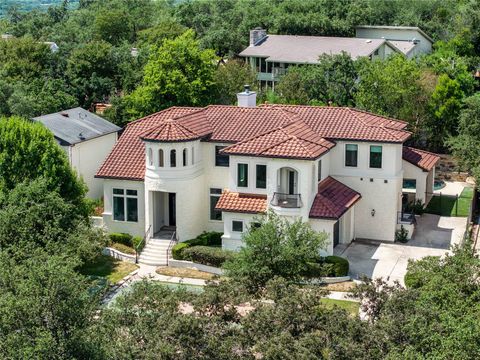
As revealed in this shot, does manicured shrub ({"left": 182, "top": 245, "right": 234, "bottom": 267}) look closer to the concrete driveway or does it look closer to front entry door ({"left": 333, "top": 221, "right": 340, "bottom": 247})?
the concrete driveway

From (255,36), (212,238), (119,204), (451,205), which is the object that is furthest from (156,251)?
(255,36)

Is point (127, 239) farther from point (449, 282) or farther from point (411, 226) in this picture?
point (449, 282)

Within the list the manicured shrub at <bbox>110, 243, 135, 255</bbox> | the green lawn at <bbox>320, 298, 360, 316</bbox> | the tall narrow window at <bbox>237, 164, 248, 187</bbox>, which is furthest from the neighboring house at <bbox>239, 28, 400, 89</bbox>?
the green lawn at <bbox>320, 298, 360, 316</bbox>

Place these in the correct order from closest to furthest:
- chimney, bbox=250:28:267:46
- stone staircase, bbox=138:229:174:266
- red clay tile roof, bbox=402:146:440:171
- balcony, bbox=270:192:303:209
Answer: balcony, bbox=270:192:303:209
stone staircase, bbox=138:229:174:266
red clay tile roof, bbox=402:146:440:171
chimney, bbox=250:28:267:46

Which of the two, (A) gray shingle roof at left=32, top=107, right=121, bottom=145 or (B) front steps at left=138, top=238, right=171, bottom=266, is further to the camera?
(A) gray shingle roof at left=32, top=107, right=121, bottom=145

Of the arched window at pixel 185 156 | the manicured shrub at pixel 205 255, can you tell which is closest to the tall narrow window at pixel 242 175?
the arched window at pixel 185 156

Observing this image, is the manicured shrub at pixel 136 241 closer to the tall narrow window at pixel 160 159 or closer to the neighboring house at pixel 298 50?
the tall narrow window at pixel 160 159

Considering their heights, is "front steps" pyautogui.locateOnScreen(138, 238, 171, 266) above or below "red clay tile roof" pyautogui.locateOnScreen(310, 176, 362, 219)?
below
